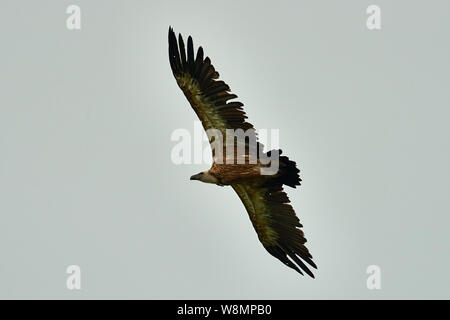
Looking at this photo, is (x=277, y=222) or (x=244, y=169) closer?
(x=244, y=169)

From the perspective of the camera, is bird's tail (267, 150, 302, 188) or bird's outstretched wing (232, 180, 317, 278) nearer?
bird's tail (267, 150, 302, 188)

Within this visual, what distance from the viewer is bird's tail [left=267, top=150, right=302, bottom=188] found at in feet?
60.8

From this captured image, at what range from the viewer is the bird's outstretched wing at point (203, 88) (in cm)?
1820

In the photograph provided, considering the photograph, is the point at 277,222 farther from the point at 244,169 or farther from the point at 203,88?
the point at 203,88

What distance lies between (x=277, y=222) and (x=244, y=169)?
161cm

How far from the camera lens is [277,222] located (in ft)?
66.1

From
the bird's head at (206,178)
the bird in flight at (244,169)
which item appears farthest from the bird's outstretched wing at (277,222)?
the bird's head at (206,178)

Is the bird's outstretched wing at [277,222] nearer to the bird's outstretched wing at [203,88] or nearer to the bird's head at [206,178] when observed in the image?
the bird's head at [206,178]

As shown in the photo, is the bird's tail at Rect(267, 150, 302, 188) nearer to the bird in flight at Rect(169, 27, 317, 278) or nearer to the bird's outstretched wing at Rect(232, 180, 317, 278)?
the bird in flight at Rect(169, 27, 317, 278)

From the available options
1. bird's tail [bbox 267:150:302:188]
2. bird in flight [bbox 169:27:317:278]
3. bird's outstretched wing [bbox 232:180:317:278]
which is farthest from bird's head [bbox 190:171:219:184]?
bird's tail [bbox 267:150:302:188]

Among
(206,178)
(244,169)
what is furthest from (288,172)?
(206,178)

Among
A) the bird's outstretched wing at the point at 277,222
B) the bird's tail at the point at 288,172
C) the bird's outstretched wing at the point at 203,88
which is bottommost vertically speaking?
the bird's outstretched wing at the point at 277,222

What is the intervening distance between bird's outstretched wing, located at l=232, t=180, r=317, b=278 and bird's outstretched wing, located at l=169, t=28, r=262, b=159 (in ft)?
5.94
